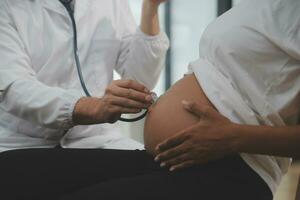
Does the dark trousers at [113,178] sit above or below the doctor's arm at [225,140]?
below

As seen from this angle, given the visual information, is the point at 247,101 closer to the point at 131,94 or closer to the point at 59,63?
the point at 131,94

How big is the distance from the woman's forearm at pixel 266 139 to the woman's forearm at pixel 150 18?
2.08ft

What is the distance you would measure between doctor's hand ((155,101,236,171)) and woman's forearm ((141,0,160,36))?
54 centimetres

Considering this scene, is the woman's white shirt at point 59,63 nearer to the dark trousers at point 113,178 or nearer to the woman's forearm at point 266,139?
the dark trousers at point 113,178

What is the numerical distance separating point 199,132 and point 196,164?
79 mm

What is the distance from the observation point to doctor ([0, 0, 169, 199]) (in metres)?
1.14

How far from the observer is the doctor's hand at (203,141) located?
975 millimetres

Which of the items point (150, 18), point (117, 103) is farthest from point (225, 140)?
point (150, 18)

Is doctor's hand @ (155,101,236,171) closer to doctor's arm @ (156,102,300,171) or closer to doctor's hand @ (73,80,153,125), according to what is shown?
doctor's arm @ (156,102,300,171)

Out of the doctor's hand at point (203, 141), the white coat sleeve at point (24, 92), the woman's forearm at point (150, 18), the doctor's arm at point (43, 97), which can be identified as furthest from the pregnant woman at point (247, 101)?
the woman's forearm at point (150, 18)

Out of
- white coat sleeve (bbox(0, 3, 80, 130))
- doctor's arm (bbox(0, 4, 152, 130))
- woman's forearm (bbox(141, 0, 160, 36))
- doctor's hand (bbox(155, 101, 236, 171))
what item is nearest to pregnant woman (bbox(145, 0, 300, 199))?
doctor's hand (bbox(155, 101, 236, 171))

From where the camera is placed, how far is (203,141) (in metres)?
0.98

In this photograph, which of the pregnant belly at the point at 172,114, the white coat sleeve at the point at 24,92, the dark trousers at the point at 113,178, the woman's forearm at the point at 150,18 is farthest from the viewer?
the woman's forearm at the point at 150,18

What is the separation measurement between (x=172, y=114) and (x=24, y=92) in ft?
1.47
